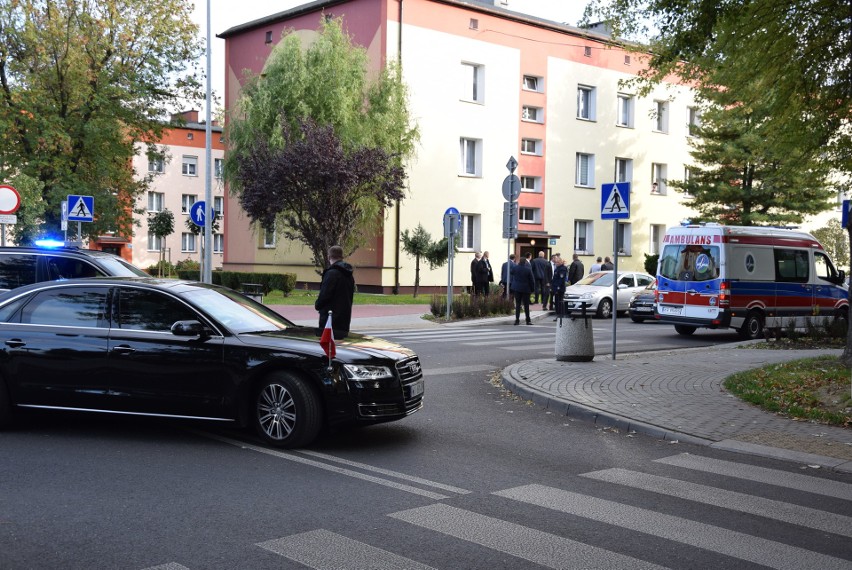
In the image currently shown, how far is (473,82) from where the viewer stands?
40594 mm

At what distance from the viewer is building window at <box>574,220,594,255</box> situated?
44875mm

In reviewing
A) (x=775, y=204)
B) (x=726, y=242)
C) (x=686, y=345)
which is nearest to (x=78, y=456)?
(x=686, y=345)

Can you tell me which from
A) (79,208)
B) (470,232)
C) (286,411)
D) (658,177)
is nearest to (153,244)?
(470,232)

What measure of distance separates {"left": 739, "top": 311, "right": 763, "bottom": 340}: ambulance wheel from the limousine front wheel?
15.0m

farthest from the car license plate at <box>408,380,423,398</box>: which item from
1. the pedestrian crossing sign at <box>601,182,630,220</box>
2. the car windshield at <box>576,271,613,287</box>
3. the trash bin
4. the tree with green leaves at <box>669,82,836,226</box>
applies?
the tree with green leaves at <box>669,82,836,226</box>

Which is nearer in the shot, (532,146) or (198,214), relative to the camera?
(198,214)

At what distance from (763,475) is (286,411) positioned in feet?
12.9

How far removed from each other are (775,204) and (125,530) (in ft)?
133

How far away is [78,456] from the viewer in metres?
6.91

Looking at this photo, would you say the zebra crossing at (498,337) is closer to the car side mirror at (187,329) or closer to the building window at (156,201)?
the car side mirror at (187,329)

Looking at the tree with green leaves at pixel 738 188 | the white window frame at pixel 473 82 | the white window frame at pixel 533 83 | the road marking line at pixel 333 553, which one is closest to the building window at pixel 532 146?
the white window frame at pixel 533 83

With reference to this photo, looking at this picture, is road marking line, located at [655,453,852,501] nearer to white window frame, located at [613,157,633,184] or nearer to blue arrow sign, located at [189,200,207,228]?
blue arrow sign, located at [189,200,207,228]

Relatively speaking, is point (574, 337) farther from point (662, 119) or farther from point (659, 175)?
point (662, 119)

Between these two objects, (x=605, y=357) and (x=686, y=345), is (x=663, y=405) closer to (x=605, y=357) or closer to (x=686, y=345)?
(x=605, y=357)
